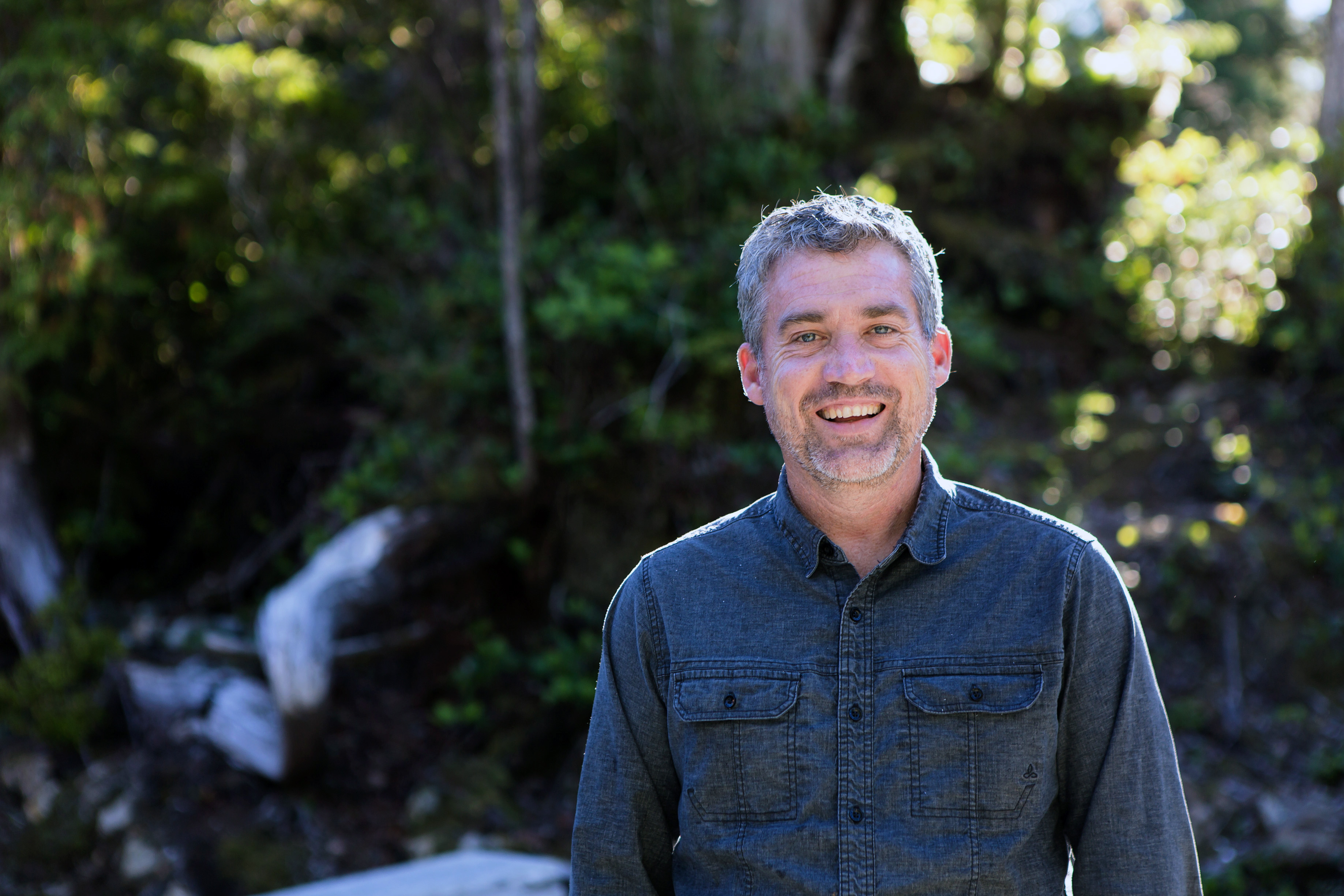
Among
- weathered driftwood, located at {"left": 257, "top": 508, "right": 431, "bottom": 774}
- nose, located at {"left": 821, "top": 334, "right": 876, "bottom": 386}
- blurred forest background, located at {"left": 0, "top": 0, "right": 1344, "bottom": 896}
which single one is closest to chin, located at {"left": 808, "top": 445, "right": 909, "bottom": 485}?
nose, located at {"left": 821, "top": 334, "right": 876, "bottom": 386}

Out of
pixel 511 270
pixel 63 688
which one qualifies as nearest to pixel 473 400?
pixel 511 270

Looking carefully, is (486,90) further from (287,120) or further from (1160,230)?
(1160,230)

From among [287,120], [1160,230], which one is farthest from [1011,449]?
[287,120]

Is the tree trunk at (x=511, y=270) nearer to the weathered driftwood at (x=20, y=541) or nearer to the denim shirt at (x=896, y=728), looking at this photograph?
the weathered driftwood at (x=20, y=541)

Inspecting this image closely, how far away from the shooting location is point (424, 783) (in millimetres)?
5629

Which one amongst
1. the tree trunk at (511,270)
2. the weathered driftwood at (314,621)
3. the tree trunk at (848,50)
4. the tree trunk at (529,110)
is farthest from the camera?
the tree trunk at (848,50)

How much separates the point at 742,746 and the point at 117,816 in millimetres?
4834

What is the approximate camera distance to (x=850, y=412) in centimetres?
190

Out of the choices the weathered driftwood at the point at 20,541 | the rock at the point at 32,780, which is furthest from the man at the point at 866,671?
the weathered driftwood at the point at 20,541

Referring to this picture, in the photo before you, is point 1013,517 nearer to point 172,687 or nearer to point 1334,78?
point 172,687

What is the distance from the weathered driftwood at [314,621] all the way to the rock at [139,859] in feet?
2.26

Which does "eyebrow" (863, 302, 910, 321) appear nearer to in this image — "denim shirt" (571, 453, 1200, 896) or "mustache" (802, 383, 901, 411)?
"mustache" (802, 383, 901, 411)

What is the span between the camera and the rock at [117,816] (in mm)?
5434

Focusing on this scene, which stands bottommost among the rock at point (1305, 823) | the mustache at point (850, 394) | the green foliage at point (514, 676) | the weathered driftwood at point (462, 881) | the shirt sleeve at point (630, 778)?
the rock at point (1305, 823)
